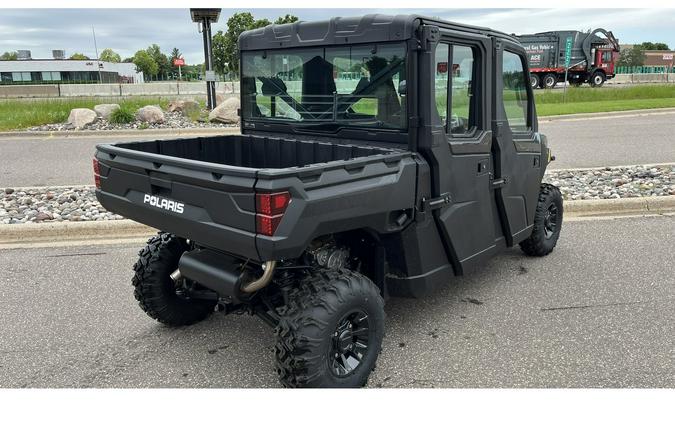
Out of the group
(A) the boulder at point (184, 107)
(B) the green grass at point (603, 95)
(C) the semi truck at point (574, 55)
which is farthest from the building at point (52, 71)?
(B) the green grass at point (603, 95)

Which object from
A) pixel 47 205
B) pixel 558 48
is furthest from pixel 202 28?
pixel 558 48

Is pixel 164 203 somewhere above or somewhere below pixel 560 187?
above

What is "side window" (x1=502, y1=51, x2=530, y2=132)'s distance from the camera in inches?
174

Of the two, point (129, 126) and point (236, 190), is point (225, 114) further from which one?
point (236, 190)

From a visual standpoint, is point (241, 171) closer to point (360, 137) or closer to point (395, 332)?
point (360, 137)

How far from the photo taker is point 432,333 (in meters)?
3.86

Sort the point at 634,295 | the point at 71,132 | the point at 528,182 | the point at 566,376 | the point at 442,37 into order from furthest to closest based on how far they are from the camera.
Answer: the point at 71,132 < the point at 528,182 < the point at 634,295 < the point at 442,37 < the point at 566,376

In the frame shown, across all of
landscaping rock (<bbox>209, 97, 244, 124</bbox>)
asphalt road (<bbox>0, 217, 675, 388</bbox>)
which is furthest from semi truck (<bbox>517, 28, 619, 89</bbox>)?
asphalt road (<bbox>0, 217, 675, 388</bbox>)

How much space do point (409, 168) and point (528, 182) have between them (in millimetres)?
1863

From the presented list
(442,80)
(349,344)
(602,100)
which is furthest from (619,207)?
(602,100)

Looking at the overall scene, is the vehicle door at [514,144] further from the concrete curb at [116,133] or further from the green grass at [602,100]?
the green grass at [602,100]

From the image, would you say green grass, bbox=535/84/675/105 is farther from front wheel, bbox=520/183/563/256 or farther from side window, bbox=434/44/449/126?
side window, bbox=434/44/449/126

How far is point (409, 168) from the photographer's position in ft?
11.0

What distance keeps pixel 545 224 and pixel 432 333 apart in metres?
2.23
